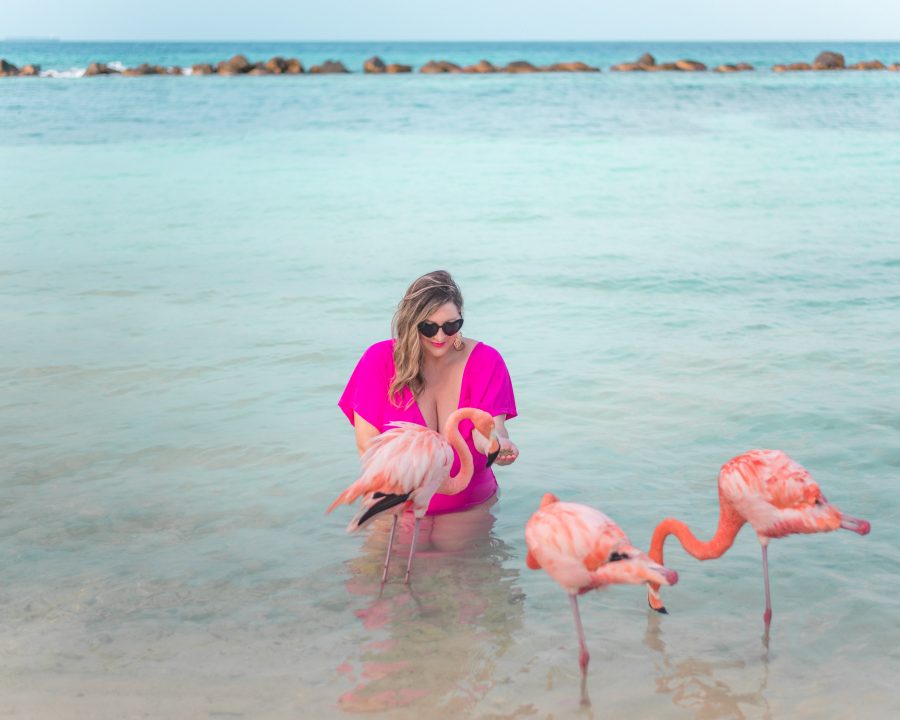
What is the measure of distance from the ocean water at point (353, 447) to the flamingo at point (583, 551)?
1.90ft

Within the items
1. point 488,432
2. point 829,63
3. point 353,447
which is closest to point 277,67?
point 829,63

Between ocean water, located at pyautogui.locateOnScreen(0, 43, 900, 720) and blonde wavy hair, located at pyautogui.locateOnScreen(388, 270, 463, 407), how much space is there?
0.85m

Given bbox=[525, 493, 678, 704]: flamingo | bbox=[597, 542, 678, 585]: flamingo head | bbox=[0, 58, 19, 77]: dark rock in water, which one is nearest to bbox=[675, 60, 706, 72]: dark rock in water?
bbox=[0, 58, 19, 77]: dark rock in water

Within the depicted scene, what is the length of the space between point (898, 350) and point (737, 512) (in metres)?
5.49

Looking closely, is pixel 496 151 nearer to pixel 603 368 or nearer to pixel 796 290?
pixel 796 290

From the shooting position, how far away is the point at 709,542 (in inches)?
167

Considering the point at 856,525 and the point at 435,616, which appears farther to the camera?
the point at 435,616

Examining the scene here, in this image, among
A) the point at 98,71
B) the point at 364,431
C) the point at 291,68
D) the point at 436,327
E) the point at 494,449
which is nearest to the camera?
the point at 494,449

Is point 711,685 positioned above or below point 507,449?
below

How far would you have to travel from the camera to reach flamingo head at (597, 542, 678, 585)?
3.67 m

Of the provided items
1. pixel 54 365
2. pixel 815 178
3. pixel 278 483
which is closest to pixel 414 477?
pixel 278 483

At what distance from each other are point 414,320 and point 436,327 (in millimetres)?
113

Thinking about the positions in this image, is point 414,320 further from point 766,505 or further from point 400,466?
point 766,505

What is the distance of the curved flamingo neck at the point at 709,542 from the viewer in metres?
4.20
